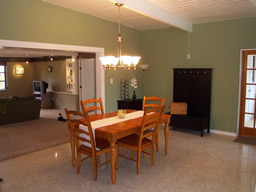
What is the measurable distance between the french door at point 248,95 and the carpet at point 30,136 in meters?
4.03

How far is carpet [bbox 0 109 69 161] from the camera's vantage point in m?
4.53

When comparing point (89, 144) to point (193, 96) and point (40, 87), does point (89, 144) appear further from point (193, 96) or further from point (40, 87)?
point (40, 87)

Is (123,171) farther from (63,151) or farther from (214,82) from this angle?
(214,82)

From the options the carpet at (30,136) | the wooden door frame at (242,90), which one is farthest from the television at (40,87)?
the wooden door frame at (242,90)

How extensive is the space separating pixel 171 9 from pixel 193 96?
234cm

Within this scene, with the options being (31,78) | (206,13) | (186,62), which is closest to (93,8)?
(206,13)

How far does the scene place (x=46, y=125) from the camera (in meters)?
6.57

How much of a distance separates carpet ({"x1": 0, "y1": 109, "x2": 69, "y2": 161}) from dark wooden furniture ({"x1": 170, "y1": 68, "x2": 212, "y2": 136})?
2.82 meters

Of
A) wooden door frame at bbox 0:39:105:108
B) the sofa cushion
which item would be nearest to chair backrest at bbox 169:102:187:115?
wooden door frame at bbox 0:39:105:108

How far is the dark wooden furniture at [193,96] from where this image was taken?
5441 mm

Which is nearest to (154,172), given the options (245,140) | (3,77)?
(245,140)

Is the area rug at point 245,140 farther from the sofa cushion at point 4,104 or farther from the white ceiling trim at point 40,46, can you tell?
the sofa cushion at point 4,104

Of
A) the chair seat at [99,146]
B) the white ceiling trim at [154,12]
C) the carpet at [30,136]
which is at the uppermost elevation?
the white ceiling trim at [154,12]

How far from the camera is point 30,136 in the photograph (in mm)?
5461
